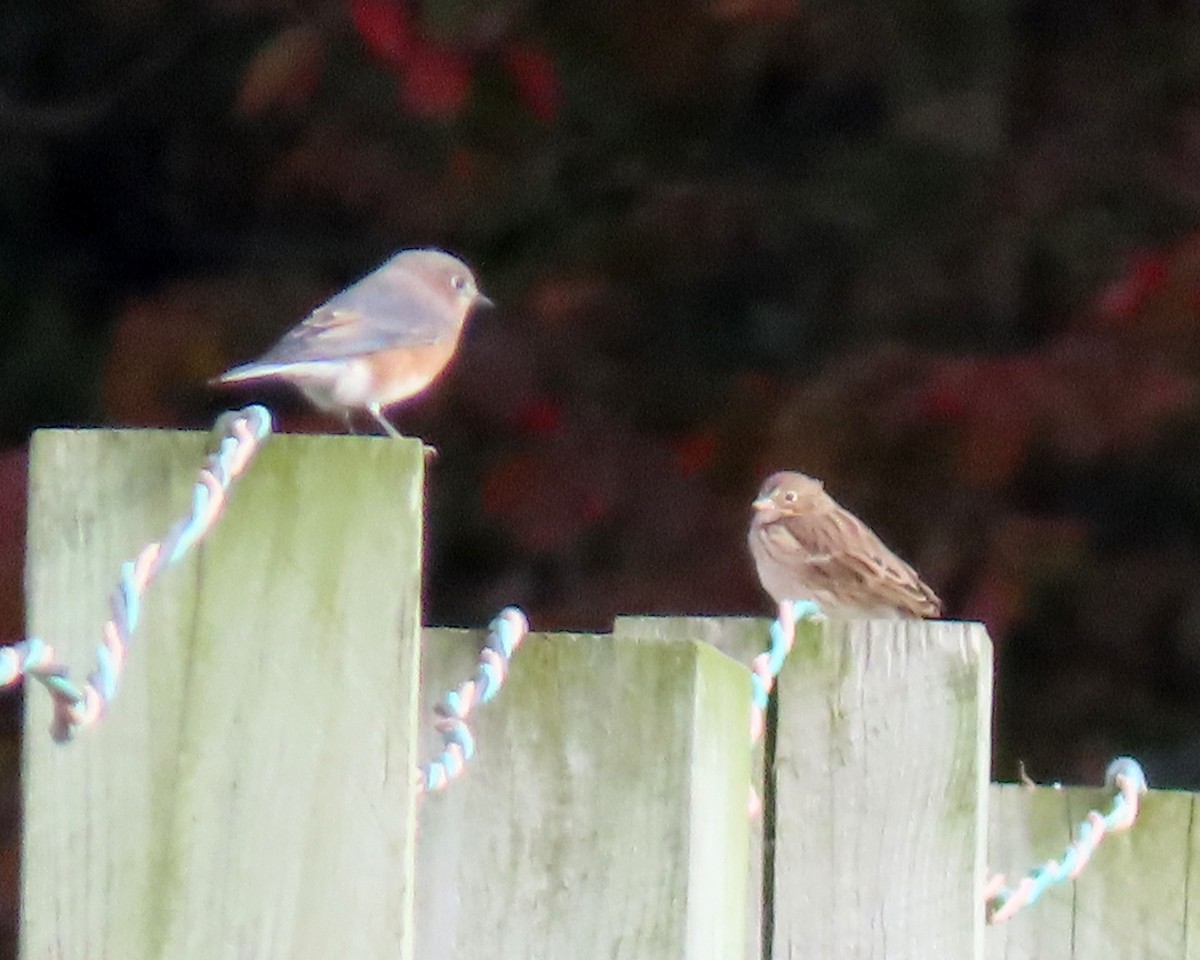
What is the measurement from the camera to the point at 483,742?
1.58m

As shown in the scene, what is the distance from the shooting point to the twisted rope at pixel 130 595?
1158 mm

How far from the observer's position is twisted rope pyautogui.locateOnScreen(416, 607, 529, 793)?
4.73ft

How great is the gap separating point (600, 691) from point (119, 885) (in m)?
0.39

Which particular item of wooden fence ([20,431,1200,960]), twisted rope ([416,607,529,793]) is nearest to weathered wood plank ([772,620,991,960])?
wooden fence ([20,431,1200,960])

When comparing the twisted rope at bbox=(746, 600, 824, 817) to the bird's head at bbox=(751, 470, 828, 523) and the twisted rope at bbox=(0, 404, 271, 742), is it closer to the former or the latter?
the twisted rope at bbox=(0, 404, 271, 742)

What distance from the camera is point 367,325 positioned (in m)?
3.96

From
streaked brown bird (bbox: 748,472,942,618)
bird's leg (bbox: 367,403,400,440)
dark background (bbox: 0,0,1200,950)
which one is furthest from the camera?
dark background (bbox: 0,0,1200,950)

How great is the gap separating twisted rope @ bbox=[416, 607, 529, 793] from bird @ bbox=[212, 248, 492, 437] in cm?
189

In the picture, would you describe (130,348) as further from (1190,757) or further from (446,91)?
(1190,757)

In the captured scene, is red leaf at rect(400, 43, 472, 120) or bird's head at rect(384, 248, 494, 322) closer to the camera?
bird's head at rect(384, 248, 494, 322)

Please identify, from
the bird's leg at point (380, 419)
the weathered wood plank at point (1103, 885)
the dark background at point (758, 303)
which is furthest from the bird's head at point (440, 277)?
the weathered wood plank at point (1103, 885)

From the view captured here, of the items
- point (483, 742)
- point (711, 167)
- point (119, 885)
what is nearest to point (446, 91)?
point (711, 167)

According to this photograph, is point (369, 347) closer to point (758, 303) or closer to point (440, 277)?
point (440, 277)

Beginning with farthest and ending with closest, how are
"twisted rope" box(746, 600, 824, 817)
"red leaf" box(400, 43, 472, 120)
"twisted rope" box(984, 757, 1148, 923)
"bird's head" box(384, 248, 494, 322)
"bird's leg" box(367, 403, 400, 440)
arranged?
1. "red leaf" box(400, 43, 472, 120)
2. "bird's head" box(384, 248, 494, 322)
3. "bird's leg" box(367, 403, 400, 440)
4. "twisted rope" box(984, 757, 1148, 923)
5. "twisted rope" box(746, 600, 824, 817)
